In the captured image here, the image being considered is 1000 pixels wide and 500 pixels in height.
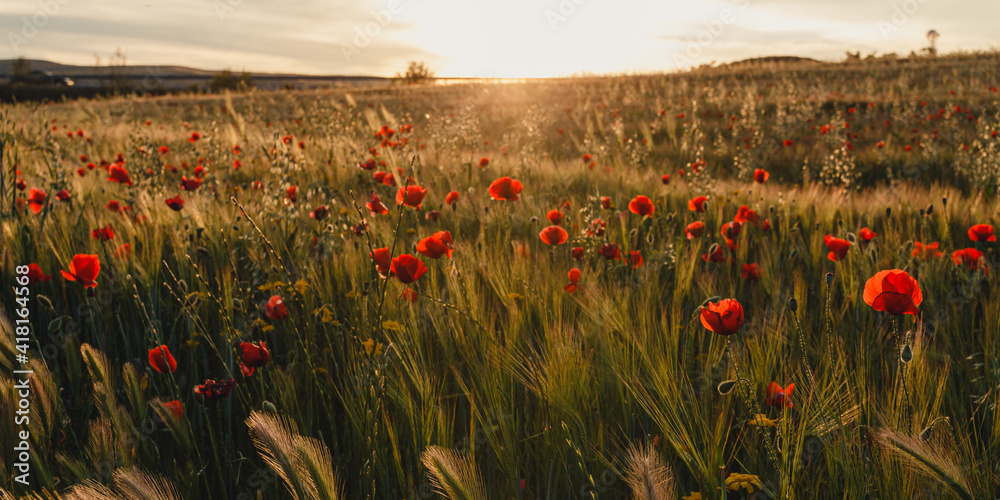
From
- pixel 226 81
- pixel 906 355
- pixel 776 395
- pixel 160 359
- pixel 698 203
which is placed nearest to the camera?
pixel 906 355

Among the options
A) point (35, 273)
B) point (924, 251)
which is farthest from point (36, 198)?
point (924, 251)

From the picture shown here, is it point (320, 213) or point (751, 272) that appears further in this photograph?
point (320, 213)

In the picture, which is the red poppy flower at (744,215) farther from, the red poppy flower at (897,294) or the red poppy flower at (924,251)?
the red poppy flower at (897,294)

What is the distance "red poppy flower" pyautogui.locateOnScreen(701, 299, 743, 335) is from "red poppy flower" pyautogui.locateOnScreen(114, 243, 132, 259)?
1.98m

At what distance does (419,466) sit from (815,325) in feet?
4.57

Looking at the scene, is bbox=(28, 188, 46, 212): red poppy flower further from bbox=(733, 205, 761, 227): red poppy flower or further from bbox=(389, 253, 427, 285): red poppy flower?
bbox=(733, 205, 761, 227): red poppy flower

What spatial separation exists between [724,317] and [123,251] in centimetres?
208

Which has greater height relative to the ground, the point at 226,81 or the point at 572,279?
the point at 226,81

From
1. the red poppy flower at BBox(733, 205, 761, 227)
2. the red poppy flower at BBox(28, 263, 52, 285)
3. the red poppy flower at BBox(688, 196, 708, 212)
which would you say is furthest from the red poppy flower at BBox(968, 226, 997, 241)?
the red poppy flower at BBox(28, 263, 52, 285)

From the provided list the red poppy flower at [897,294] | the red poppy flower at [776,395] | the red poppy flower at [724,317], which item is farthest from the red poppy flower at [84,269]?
the red poppy flower at [897,294]

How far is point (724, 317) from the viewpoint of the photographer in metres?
1.02

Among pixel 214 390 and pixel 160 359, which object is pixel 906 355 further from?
pixel 160 359

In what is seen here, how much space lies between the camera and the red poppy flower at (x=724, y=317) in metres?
1.01

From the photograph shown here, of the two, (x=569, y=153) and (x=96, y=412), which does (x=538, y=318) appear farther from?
(x=569, y=153)
